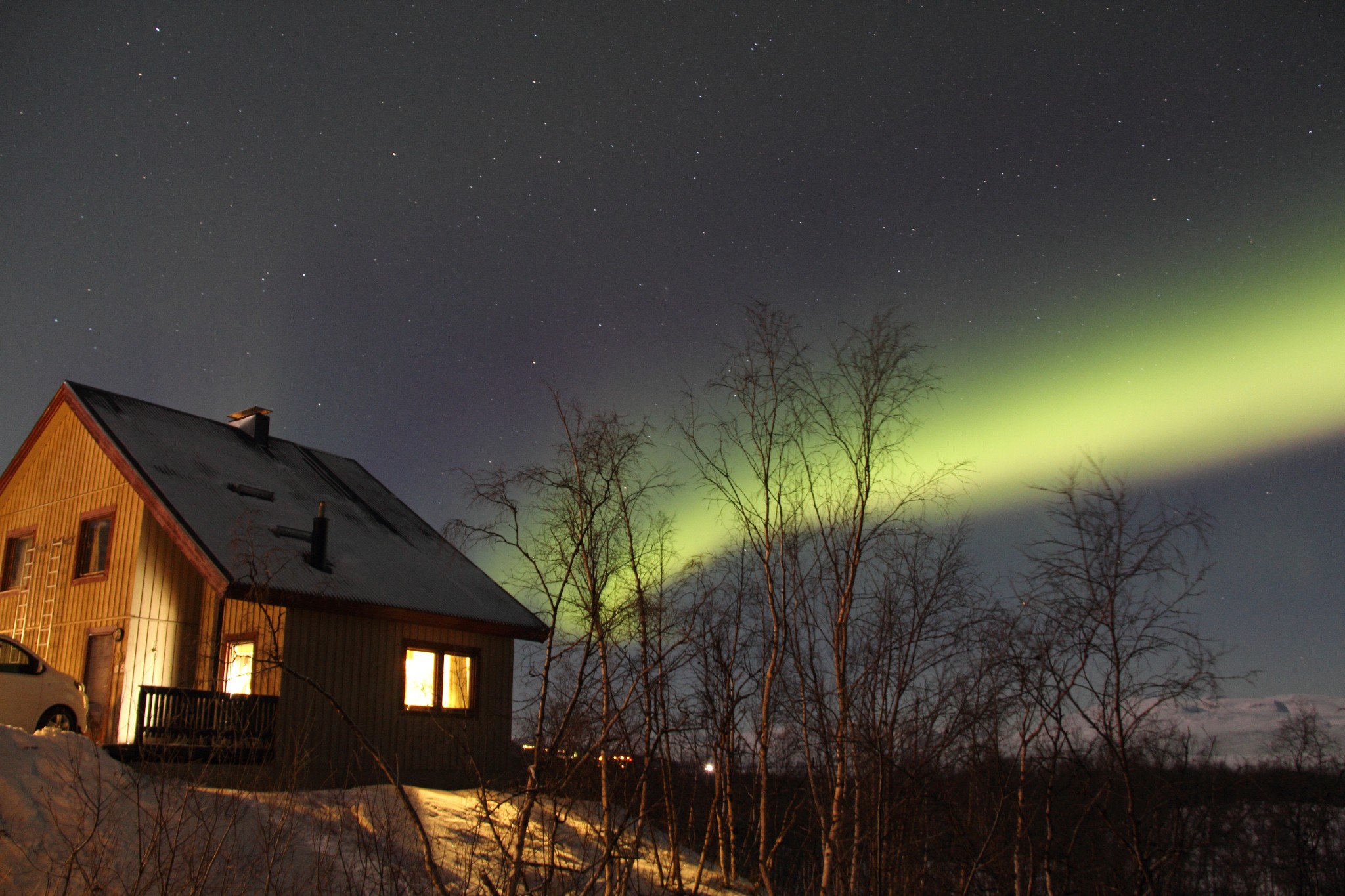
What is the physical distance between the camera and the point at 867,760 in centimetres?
1102

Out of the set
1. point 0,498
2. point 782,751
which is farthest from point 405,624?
point 0,498

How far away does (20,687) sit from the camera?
13.8m

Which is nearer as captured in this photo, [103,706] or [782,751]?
[782,751]

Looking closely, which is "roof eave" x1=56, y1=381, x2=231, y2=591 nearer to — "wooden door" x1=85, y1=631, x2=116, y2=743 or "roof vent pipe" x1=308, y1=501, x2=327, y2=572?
"roof vent pipe" x1=308, y1=501, x2=327, y2=572

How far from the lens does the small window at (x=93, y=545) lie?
19.5 m

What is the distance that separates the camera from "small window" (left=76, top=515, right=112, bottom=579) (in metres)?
19.5

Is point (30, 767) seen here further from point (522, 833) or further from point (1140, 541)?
point (1140, 541)

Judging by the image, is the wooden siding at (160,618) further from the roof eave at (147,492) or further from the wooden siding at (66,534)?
the roof eave at (147,492)

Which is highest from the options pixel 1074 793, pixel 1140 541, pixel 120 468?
pixel 120 468

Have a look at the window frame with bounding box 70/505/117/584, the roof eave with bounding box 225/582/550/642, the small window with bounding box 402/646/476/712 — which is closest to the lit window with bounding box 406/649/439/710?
the small window with bounding box 402/646/476/712

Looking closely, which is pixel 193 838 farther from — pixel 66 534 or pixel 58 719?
pixel 66 534

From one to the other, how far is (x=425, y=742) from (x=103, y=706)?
227 inches

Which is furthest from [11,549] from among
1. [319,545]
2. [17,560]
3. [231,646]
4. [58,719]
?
[58,719]

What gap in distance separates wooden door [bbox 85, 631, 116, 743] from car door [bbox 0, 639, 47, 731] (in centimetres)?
387
